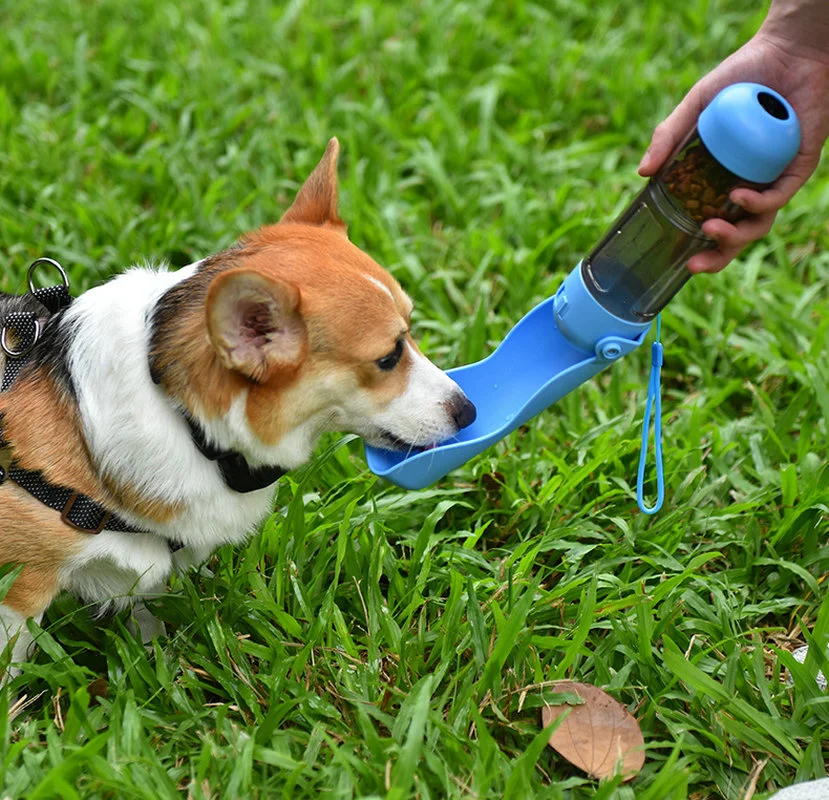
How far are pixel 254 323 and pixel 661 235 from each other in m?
1.25

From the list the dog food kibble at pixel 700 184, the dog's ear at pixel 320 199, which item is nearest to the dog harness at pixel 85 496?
the dog's ear at pixel 320 199

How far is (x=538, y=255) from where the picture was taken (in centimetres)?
452

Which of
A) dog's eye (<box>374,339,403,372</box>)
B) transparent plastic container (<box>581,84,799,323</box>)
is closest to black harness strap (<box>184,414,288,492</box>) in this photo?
dog's eye (<box>374,339,403,372</box>)

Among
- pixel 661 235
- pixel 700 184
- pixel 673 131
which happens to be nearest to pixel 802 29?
pixel 673 131

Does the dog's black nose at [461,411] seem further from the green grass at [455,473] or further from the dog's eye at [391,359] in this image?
the green grass at [455,473]

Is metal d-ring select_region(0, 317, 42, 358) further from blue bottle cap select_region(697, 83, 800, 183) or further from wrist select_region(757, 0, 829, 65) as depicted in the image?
wrist select_region(757, 0, 829, 65)

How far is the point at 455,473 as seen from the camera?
3.58 metres

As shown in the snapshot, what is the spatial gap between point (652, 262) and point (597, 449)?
2.81 ft

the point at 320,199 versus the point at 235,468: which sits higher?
the point at 320,199

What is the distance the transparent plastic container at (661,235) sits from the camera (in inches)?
109

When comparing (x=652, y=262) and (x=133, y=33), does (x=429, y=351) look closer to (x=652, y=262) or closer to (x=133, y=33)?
(x=652, y=262)

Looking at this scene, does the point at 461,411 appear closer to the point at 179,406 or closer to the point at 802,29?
the point at 179,406

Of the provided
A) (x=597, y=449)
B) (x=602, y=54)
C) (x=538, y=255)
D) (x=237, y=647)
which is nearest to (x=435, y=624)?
(x=237, y=647)

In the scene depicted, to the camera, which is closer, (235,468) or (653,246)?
(235,468)
